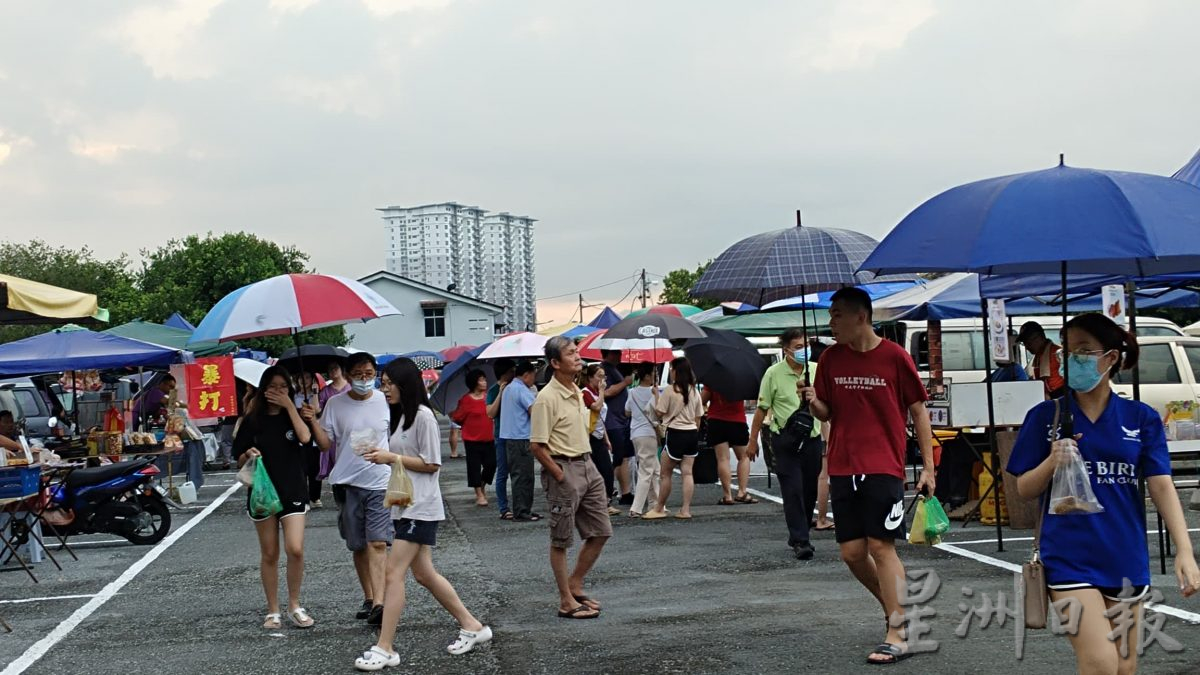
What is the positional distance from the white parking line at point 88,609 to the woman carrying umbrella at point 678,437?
4.96 m

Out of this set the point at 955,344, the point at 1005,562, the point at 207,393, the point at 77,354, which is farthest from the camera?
the point at 207,393

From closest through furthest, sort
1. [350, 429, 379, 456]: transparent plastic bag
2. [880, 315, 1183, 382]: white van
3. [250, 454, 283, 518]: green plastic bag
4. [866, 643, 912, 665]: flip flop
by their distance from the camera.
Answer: [866, 643, 912, 665]: flip flop < [350, 429, 379, 456]: transparent plastic bag < [250, 454, 283, 518]: green plastic bag < [880, 315, 1183, 382]: white van

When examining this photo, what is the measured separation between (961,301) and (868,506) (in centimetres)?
855

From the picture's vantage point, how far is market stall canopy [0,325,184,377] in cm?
1878

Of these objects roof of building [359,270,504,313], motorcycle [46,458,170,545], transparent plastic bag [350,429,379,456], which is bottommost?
motorcycle [46,458,170,545]

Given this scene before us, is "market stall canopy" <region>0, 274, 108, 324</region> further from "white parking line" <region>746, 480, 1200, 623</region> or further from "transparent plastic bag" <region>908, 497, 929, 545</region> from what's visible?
"white parking line" <region>746, 480, 1200, 623</region>

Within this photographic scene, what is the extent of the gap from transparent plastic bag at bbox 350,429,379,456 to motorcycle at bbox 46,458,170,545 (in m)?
6.80

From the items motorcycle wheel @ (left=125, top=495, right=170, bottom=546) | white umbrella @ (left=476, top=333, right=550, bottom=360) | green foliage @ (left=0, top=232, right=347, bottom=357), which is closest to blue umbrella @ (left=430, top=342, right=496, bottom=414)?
white umbrella @ (left=476, top=333, right=550, bottom=360)

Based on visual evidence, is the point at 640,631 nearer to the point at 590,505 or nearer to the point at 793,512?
the point at 590,505

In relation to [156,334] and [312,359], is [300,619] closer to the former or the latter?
[312,359]

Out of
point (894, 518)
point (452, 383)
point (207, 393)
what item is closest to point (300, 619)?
point (894, 518)

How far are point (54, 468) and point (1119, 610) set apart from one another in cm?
1033

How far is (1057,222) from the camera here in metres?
6.65

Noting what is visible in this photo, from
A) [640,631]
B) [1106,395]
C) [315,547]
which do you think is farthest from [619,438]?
[1106,395]
